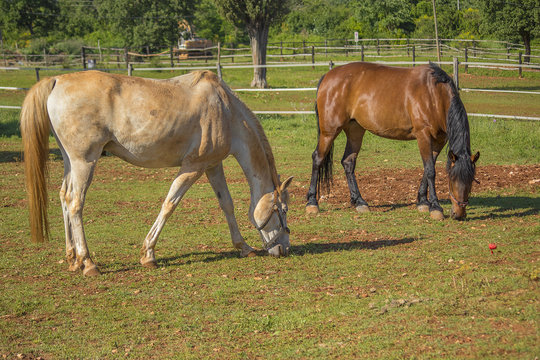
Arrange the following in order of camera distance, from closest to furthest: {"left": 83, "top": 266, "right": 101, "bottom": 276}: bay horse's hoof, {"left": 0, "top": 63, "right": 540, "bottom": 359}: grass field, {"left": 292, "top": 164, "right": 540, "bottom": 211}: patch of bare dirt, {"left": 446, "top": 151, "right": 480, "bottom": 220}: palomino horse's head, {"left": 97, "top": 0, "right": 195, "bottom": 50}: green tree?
{"left": 0, "top": 63, "right": 540, "bottom": 359}: grass field, {"left": 83, "top": 266, "right": 101, "bottom": 276}: bay horse's hoof, {"left": 446, "top": 151, "right": 480, "bottom": 220}: palomino horse's head, {"left": 292, "top": 164, "right": 540, "bottom": 211}: patch of bare dirt, {"left": 97, "top": 0, "right": 195, "bottom": 50}: green tree

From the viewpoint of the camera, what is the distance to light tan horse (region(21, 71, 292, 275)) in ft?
21.1

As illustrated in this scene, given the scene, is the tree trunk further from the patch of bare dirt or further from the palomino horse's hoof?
the palomino horse's hoof

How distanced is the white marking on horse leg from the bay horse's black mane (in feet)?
15.4

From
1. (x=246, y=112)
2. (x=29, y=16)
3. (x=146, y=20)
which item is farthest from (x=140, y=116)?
(x=29, y=16)

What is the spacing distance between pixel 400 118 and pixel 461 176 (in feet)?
5.30

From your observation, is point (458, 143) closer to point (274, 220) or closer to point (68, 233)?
point (274, 220)

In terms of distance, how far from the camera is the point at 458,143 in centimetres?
830

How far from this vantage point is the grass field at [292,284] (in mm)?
4789

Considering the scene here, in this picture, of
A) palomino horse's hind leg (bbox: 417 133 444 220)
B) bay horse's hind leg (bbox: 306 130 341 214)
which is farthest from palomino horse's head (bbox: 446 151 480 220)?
bay horse's hind leg (bbox: 306 130 341 214)

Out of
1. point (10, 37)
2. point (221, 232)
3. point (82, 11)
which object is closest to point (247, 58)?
point (10, 37)

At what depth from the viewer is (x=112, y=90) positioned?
21.5ft

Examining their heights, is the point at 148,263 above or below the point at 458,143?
below

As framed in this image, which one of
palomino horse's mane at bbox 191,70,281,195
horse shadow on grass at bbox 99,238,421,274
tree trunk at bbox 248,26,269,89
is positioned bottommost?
horse shadow on grass at bbox 99,238,421,274

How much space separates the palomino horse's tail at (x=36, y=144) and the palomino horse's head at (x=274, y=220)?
2341 millimetres
